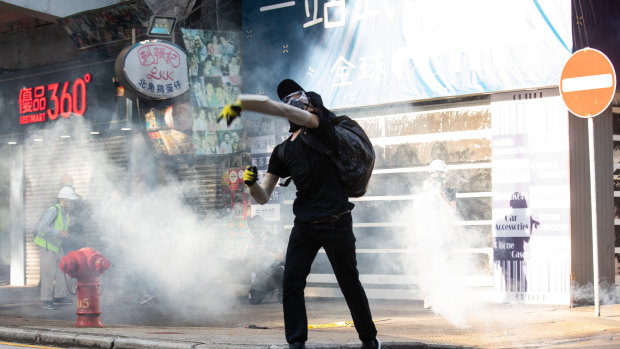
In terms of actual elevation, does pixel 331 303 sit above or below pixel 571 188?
below

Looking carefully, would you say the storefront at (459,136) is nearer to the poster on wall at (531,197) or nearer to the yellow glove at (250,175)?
the poster on wall at (531,197)

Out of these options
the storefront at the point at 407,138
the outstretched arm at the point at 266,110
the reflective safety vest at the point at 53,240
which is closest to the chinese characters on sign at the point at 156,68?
the storefront at the point at 407,138

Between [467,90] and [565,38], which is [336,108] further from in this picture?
[565,38]

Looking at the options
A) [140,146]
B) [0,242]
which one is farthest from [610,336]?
[0,242]

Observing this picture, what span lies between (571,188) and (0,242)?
11.1m

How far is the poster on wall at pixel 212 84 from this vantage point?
10680 mm

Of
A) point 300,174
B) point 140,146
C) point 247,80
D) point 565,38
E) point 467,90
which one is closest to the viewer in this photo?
point 300,174

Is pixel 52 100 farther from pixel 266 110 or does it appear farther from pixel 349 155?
pixel 266 110

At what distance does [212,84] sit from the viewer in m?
10.8

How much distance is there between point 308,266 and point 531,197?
465cm

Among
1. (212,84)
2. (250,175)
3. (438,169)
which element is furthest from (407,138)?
(250,175)

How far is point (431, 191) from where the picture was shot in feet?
26.8

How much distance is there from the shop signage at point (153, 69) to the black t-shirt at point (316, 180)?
22.0 feet

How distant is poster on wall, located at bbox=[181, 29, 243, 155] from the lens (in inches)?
420
